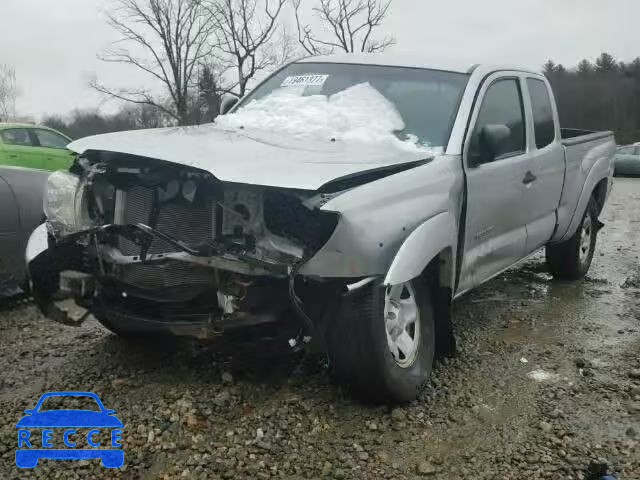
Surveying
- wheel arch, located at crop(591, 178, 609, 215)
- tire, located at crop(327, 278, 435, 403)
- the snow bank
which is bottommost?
tire, located at crop(327, 278, 435, 403)

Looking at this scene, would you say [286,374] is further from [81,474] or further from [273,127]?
[273,127]

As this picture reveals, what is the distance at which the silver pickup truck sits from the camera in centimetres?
281

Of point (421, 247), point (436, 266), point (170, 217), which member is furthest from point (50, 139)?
point (421, 247)

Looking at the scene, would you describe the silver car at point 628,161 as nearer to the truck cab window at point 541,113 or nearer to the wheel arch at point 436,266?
the truck cab window at point 541,113

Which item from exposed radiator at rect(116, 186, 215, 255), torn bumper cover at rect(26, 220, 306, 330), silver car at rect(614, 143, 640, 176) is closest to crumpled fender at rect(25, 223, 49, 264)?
torn bumper cover at rect(26, 220, 306, 330)

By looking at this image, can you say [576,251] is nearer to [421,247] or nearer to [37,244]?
[421,247]

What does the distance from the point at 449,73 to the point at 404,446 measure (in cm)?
248

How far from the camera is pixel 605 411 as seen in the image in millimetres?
3270

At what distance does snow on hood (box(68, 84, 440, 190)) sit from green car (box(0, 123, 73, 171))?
23.4ft

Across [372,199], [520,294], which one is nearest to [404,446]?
[372,199]

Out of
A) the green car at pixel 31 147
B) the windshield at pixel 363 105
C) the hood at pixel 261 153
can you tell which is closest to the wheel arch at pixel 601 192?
the windshield at pixel 363 105

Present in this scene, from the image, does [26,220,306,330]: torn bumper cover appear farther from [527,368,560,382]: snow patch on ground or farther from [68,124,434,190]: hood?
[527,368,560,382]: snow patch on ground

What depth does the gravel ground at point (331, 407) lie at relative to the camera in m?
2.69

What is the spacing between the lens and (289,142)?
11.7 ft
